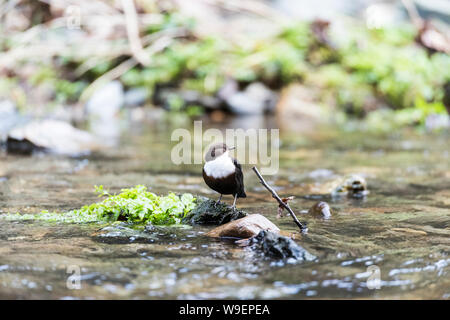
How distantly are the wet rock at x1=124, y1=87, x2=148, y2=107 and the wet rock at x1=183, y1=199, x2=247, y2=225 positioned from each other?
41.0 feet

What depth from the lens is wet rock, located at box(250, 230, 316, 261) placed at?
3110 mm

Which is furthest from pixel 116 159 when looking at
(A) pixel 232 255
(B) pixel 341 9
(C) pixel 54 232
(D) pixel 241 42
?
(B) pixel 341 9

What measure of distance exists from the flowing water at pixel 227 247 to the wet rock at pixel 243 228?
13 centimetres

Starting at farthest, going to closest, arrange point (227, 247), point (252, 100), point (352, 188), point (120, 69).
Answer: point (120, 69)
point (252, 100)
point (352, 188)
point (227, 247)

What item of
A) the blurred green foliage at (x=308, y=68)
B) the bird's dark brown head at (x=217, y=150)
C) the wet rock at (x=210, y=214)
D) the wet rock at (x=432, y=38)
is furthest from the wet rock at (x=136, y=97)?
the bird's dark brown head at (x=217, y=150)

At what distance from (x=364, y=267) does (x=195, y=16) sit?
1586 cm

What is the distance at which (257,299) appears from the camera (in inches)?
101

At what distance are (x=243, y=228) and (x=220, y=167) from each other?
49cm

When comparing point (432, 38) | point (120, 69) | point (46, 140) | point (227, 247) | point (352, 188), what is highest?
point (432, 38)

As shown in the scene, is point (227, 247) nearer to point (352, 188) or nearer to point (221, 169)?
point (221, 169)

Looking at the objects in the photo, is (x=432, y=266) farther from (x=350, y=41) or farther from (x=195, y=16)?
(x=195, y=16)

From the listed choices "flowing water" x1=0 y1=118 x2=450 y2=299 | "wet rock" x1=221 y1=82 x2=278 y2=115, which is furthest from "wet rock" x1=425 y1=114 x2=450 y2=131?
"flowing water" x1=0 y1=118 x2=450 y2=299

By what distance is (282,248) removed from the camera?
10.3 ft

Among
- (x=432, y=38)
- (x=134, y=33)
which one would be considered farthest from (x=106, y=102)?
(x=432, y=38)
